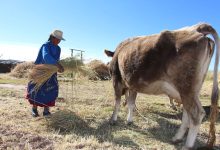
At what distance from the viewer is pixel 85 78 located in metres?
8.25

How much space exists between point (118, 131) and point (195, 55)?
231 centimetres

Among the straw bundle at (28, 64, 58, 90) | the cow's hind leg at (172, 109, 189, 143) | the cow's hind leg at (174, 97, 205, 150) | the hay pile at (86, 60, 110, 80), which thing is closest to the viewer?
the cow's hind leg at (174, 97, 205, 150)

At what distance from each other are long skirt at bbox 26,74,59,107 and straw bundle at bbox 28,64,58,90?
15.8 inches

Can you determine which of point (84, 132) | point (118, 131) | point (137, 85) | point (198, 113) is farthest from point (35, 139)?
point (198, 113)

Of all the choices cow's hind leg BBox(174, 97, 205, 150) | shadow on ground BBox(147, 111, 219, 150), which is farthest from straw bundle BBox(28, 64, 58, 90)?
cow's hind leg BBox(174, 97, 205, 150)

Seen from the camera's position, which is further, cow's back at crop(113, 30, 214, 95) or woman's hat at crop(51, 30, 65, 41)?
woman's hat at crop(51, 30, 65, 41)

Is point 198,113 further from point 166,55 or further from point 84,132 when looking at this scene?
point 84,132

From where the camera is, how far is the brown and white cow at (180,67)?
236 inches

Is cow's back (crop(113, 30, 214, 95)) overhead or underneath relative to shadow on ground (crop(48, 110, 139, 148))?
overhead

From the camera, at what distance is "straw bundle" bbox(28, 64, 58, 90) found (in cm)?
744

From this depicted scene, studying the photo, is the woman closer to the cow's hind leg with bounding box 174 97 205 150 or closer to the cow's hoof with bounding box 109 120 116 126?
the cow's hoof with bounding box 109 120 116 126

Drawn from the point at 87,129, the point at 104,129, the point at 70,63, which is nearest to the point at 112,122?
the point at 104,129

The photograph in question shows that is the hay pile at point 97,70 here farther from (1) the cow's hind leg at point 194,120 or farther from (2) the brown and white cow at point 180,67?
(1) the cow's hind leg at point 194,120

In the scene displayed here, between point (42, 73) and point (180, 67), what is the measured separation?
296cm
